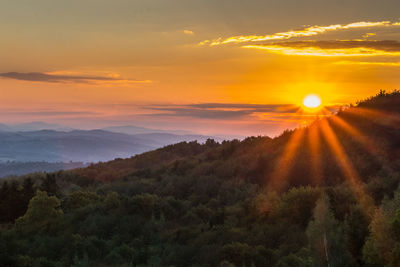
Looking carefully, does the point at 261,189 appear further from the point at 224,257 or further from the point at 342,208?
the point at 224,257

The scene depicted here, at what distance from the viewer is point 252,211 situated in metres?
25.5

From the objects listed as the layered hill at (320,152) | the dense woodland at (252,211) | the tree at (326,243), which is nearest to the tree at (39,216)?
the dense woodland at (252,211)

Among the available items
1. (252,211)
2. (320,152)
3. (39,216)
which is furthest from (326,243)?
(320,152)

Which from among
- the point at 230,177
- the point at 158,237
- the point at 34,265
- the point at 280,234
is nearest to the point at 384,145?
the point at 230,177

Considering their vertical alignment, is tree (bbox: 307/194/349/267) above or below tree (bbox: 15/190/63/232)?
above

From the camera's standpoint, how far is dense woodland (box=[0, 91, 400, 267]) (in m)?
17.3

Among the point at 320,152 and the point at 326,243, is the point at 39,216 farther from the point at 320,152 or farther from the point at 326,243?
the point at 320,152

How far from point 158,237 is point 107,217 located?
4.65 meters

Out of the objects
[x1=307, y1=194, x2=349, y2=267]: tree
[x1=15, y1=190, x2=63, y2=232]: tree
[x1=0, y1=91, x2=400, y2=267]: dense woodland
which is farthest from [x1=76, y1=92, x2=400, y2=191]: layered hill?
[x1=307, y1=194, x2=349, y2=267]: tree

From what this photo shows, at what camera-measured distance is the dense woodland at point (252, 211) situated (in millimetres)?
17344

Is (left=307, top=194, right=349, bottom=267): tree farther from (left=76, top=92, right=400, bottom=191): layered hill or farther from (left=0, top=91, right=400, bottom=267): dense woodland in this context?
(left=76, top=92, right=400, bottom=191): layered hill

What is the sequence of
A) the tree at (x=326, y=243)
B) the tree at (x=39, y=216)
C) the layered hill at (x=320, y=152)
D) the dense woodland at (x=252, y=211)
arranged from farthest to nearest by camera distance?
the layered hill at (x=320, y=152) < the tree at (x=39, y=216) < the dense woodland at (x=252, y=211) < the tree at (x=326, y=243)

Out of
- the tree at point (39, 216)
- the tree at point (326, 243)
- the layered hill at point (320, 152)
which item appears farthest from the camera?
the layered hill at point (320, 152)

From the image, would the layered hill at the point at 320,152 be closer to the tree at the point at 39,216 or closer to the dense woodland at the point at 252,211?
the dense woodland at the point at 252,211
